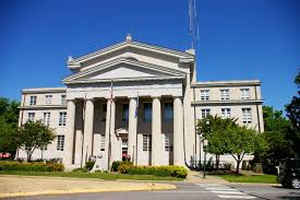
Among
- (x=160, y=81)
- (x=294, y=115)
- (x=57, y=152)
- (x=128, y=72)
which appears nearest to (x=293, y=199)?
(x=294, y=115)

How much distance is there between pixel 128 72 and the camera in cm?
3794

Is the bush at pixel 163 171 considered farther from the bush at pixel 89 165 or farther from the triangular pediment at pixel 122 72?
the triangular pediment at pixel 122 72

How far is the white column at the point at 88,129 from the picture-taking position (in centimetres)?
3691

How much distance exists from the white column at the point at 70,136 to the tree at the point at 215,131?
1755 centimetres

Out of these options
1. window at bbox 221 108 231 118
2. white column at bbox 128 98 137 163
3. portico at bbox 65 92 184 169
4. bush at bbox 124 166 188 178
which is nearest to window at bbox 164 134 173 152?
portico at bbox 65 92 184 169

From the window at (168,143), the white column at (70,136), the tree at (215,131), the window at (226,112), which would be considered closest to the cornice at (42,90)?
the white column at (70,136)

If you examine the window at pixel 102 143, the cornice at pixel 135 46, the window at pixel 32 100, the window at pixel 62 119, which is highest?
the cornice at pixel 135 46

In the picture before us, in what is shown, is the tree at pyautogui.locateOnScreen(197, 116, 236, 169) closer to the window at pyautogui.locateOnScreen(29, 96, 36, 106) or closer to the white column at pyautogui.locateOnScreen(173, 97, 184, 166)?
the white column at pyautogui.locateOnScreen(173, 97, 184, 166)

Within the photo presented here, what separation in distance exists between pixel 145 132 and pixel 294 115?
26052 mm

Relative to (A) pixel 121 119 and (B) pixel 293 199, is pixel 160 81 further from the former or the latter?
(B) pixel 293 199

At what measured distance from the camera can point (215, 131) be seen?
3275cm

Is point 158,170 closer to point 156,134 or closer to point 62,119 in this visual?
point 156,134

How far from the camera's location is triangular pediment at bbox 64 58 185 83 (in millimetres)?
36594

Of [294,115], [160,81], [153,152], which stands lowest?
[153,152]
